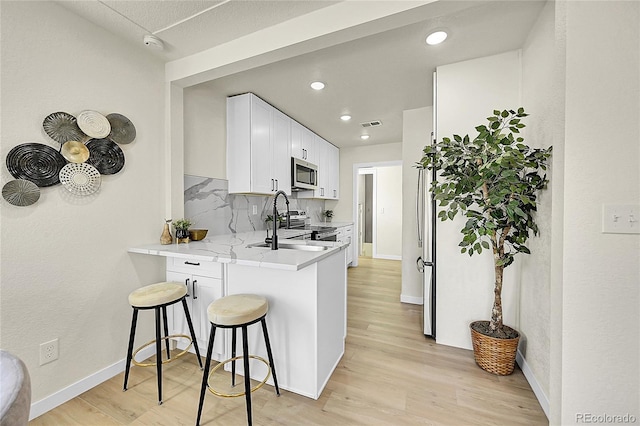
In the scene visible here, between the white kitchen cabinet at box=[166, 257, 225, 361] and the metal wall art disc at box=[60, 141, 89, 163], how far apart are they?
3.03ft

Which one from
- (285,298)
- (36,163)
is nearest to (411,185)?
(285,298)

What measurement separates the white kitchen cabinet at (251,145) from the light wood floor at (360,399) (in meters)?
1.80

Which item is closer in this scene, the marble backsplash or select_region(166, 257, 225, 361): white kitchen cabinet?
select_region(166, 257, 225, 361): white kitchen cabinet

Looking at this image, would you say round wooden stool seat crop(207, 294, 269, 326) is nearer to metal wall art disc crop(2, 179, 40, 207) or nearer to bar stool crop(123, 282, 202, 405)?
bar stool crop(123, 282, 202, 405)

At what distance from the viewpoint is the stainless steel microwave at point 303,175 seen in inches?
148

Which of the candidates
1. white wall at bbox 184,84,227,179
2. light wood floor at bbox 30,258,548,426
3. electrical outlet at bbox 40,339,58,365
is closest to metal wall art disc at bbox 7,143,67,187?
electrical outlet at bbox 40,339,58,365

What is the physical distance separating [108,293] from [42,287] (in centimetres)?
36

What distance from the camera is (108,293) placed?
6.17ft

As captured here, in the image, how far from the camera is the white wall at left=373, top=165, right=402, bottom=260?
6.10 metres

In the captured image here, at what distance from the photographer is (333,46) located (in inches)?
81.1

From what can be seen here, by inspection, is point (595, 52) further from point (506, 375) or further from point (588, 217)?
point (506, 375)

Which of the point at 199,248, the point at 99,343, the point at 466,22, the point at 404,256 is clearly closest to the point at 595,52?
the point at 466,22

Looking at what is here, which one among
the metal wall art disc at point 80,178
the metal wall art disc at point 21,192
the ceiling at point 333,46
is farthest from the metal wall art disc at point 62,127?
the ceiling at point 333,46

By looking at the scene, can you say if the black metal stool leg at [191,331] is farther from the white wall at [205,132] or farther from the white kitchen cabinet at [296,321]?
the white wall at [205,132]
